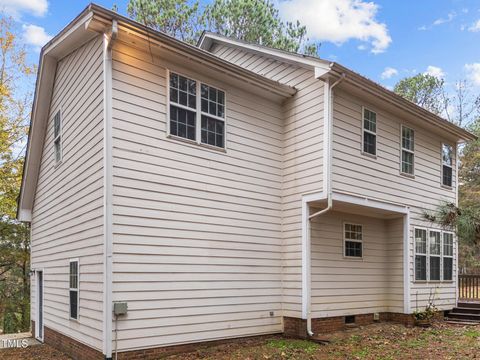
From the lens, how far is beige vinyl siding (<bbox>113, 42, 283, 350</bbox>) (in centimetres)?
728

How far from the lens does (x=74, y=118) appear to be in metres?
9.02

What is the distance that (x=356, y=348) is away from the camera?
828 cm

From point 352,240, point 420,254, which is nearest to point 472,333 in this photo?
point 420,254

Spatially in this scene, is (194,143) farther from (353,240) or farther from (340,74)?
(353,240)

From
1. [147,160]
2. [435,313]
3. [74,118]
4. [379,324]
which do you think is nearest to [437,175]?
[435,313]

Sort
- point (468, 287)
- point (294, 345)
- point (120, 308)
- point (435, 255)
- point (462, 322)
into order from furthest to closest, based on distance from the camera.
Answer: point (468, 287) < point (435, 255) < point (462, 322) < point (294, 345) < point (120, 308)

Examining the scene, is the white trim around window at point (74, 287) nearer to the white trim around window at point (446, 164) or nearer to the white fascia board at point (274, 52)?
the white fascia board at point (274, 52)

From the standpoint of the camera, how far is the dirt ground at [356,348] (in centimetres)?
765

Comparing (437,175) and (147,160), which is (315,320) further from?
(437,175)

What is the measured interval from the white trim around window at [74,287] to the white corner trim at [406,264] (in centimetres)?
823

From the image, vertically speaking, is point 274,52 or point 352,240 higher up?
point 274,52

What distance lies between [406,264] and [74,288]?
27.6 ft

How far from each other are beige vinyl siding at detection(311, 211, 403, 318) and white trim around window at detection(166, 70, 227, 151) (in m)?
3.20

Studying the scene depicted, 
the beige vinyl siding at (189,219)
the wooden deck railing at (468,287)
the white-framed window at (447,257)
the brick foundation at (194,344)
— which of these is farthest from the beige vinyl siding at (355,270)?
the wooden deck railing at (468,287)
